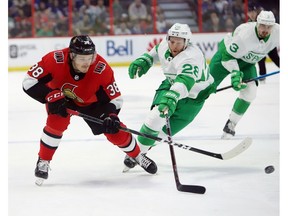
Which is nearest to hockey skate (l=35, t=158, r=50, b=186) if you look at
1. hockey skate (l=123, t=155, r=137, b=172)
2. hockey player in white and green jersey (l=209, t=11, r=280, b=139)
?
hockey skate (l=123, t=155, r=137, b=172)

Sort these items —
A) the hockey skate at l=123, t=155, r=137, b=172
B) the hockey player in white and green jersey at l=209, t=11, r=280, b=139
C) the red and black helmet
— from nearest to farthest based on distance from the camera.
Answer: the red and black helmet < the hockey skate at l=123, t=155, r=137, b=172 < the hockey player in white and green jersey at l=209, t=11, r=280, b=139

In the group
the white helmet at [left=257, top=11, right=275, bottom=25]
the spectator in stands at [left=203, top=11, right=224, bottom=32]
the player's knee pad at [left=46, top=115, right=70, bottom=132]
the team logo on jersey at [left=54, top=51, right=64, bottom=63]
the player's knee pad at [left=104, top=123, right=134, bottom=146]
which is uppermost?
the team logo on jersey at [left=54, top=51, right=64, bottom=63]

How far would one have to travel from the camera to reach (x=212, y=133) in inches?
159

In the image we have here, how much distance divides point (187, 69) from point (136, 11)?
5.67m

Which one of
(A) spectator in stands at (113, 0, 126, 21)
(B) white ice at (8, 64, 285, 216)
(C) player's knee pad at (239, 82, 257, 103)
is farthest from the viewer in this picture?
(A) spectator in stands at (113, 0, 126, 21)

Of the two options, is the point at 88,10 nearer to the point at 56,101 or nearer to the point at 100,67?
the point at 100,67

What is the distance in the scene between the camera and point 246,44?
3811 millimetres

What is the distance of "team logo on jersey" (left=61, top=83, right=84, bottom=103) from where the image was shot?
275 cm

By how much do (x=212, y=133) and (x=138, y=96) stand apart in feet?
5.60

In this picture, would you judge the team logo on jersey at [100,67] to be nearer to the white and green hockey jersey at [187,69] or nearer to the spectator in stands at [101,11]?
the white and green hockey jersey at [187,69]

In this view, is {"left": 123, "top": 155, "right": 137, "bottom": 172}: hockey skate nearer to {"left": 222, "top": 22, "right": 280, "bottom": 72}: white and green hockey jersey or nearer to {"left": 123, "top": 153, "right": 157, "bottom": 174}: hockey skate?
{"left": 123, "top": 153, "right": 157, "bottom": 174}: hockey skate
